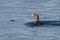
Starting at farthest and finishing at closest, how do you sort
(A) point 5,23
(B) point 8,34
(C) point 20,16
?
(C) point 20,16 → (A) point 5,23 → (B) point 8,34

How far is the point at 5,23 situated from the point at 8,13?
58 centimetres

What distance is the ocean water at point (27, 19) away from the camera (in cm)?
471

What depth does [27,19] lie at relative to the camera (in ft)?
17.8

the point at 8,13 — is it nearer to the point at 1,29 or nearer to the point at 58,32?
the point at 1,29

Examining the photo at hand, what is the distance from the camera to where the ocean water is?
185 inches

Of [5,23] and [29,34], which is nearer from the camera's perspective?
[29,34]

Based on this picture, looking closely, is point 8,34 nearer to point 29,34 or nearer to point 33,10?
point 29,34

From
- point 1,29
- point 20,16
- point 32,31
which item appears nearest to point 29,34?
point 32,31

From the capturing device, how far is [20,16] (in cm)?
561

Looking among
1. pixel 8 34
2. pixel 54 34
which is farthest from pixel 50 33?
pixel 8 34

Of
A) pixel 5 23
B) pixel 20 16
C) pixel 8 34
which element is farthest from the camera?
pixel 20 16

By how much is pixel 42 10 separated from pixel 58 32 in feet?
3.88

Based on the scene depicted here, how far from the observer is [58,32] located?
4.85 meters

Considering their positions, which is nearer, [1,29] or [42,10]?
[1,29]
